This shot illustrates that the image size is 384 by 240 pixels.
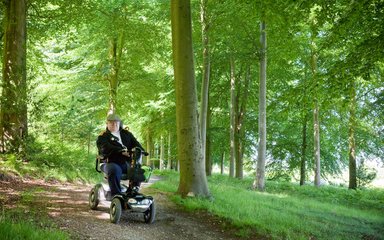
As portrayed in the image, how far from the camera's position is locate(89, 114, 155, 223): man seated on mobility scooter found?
6.46m

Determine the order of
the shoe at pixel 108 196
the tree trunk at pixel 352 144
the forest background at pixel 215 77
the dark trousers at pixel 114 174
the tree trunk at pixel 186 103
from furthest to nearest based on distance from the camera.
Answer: the tree trunk at pixel 352 144 → the tree trunk at pixel 186 103 → the forest background at pixel 215 77 → the shoe at pixel 108 196 → the dark trousers at pixel 114 174

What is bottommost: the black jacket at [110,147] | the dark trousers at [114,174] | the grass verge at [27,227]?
the grass verge at [27,227]

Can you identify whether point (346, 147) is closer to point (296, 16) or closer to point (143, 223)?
point (296, 16)

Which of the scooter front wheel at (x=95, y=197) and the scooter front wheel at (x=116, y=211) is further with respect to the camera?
the scooter front wheel at (x=95, y=197)

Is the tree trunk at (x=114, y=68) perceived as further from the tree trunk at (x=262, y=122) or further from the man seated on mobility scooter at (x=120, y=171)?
the man seated on mobility scooter at (x=120, y=171)

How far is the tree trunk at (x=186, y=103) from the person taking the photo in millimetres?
9617

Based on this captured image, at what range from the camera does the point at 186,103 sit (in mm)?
9617

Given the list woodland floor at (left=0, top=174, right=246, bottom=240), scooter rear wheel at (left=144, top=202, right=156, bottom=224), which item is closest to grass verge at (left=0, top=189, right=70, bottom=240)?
woodland floor at (left=0, top=174, right=246, bottom=240)

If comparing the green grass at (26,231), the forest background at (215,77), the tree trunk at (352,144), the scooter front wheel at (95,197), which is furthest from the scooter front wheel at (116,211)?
the tree trunk at (352,144)

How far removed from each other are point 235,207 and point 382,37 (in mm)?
4899

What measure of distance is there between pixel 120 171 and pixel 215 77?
1612cm

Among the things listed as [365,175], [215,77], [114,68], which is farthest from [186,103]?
[365,175]

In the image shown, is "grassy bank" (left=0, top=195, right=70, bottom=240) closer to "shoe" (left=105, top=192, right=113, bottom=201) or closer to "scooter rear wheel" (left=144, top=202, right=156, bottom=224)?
"shoe" (left=105, top=192, right=113, bottom=201)

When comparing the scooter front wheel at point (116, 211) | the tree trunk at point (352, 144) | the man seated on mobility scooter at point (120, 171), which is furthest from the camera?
the tree trunk at point (352, 144)
